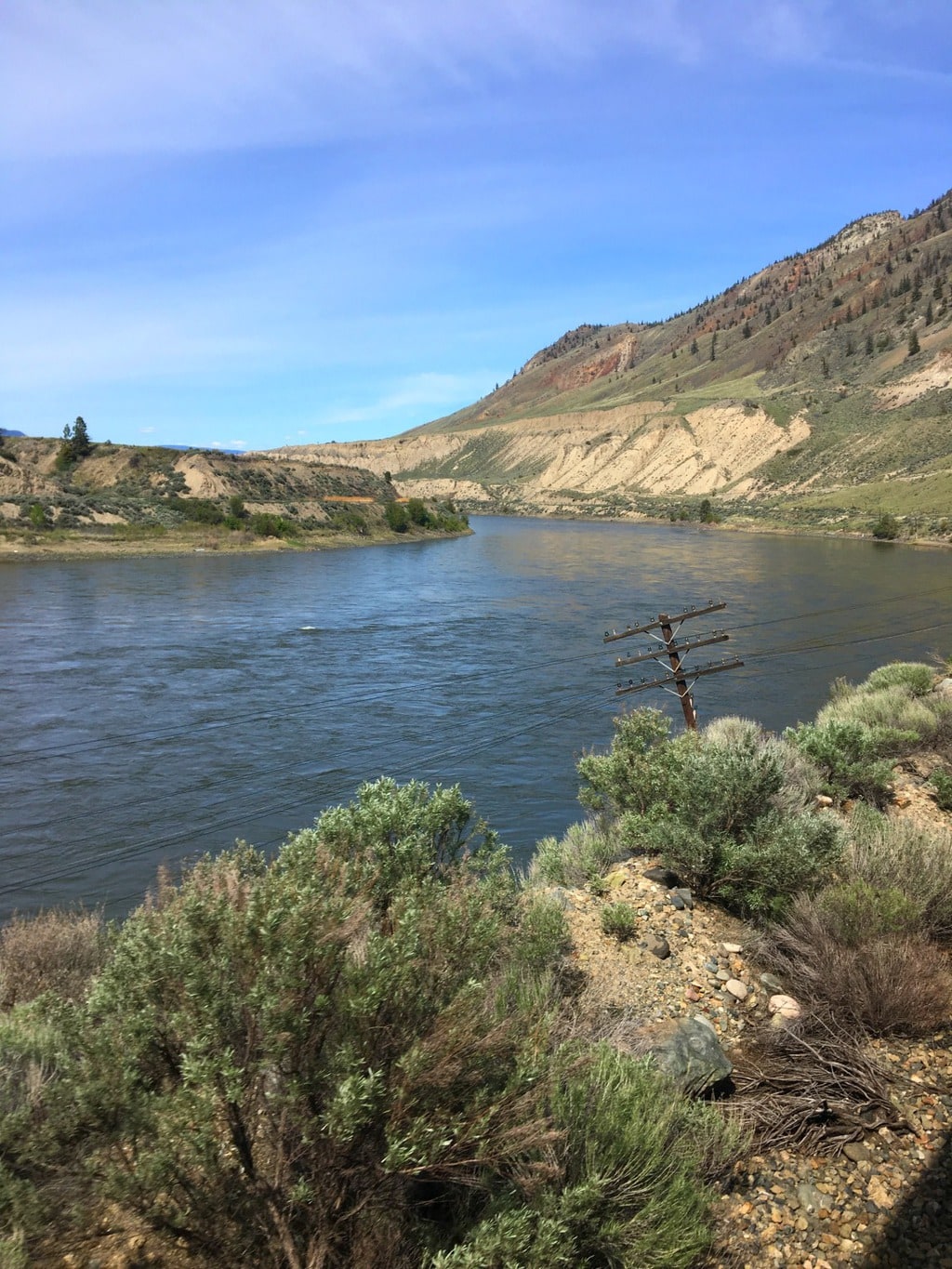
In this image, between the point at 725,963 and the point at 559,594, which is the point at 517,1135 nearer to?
the point at 725,963

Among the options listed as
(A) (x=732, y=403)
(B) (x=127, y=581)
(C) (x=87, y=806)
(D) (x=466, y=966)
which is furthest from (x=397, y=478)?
(D) (x=466, y=966)

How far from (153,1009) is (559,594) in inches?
1341

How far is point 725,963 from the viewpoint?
6.48 meters

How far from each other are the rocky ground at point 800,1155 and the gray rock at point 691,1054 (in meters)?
0.32

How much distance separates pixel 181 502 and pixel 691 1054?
6494cm

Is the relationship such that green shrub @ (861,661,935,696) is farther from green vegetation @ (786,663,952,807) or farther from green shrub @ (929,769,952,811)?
green shrub @ (929,769,952,811)

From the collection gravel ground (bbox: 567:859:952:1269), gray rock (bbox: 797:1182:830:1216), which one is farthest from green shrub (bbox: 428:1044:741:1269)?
gray rock (bbox: 797:1182:830:1216)

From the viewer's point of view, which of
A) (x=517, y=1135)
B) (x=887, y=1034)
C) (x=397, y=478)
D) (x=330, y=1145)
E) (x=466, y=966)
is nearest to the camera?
(x=330, y=1145)

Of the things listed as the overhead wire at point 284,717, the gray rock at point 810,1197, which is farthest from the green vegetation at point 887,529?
the gray rock at point 810,1197

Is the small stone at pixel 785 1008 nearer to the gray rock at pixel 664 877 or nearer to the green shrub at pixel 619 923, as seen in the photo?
the green shrub at pixel 619 923

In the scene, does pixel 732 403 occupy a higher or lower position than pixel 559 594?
higher

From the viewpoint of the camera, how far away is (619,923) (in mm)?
6605

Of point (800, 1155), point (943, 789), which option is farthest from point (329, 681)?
point (800, 1155)

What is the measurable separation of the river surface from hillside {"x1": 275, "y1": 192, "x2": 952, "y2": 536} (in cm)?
3539
